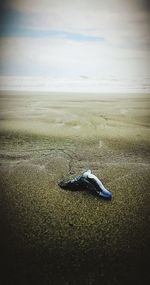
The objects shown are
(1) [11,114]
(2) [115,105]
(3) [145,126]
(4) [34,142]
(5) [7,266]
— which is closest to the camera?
(5) [7,266]

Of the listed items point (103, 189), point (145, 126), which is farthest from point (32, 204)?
point (145, 126)

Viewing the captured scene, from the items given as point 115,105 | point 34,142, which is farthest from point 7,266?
point 115,105

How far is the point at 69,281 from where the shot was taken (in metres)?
1.61

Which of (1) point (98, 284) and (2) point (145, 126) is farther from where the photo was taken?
(2) point (145, 126)

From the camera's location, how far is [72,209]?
2.30 metres

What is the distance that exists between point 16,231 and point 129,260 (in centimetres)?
82

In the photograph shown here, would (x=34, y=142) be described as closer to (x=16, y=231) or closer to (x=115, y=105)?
(x=16, y=231)

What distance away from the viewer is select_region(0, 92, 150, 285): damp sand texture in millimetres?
1705

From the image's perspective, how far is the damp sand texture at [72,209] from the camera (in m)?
1.71

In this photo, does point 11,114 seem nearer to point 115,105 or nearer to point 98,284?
point 115,105

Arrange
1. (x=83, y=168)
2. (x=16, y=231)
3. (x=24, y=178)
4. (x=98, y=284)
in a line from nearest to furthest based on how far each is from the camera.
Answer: (x=98, y=284) → (x=16, y=231) → (x=24, y=178) → (x=83, y=168)

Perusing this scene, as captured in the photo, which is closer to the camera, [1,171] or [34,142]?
[1,171]

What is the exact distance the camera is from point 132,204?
2.39 meters

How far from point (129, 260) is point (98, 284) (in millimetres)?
280
